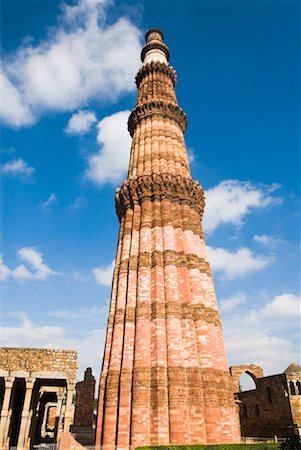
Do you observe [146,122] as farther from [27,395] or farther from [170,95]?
[27,395]

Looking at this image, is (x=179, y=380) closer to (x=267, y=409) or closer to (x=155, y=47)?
(x=267, y=409)

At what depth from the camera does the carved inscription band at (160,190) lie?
20531mm

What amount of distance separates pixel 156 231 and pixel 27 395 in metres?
9.82

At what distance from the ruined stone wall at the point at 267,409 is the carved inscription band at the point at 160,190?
16906 millimetres

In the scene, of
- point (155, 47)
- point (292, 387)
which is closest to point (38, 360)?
point (292, 387)

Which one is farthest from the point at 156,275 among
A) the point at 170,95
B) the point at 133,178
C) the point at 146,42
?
the point at 146,42

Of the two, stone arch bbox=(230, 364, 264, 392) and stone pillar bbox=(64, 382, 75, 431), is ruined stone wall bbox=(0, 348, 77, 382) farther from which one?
stone arch bbox=(230, 364, 264, 392)

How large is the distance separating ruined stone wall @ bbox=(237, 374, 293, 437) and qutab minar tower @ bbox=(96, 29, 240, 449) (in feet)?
48.4

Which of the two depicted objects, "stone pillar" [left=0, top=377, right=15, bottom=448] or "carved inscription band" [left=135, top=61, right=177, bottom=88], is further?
"carved inscription band" [left=135, top=61, right=177, bottom=88]

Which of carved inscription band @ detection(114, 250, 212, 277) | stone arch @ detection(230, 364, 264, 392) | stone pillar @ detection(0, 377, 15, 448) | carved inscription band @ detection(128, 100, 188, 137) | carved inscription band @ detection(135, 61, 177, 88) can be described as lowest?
stone pillar @ detection(0, 377, 15, 448)

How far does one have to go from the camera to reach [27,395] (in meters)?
14.3

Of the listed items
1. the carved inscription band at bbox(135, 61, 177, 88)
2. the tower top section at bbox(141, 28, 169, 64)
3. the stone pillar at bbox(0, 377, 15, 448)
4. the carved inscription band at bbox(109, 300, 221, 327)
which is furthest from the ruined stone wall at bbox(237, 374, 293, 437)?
the tower top section at bbox(141, 28, 169, 64)

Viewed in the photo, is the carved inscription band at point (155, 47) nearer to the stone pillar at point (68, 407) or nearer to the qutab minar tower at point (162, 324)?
the qutab minar tower at point (162, 324)

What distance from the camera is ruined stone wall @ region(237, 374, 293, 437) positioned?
1052 inches
